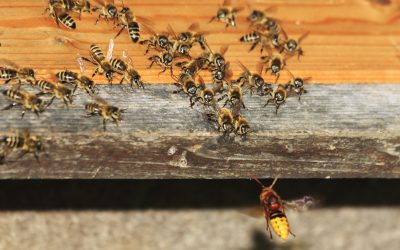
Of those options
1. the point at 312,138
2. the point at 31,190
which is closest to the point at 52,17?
the point at 312,138

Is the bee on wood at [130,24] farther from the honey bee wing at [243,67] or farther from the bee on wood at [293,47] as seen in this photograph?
the bee on wood at [293,47]

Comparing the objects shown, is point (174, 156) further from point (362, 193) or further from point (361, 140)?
point (362, 193)

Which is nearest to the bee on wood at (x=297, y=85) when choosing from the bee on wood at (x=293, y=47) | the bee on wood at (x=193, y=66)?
the bee on wood at (x=293, y=47)

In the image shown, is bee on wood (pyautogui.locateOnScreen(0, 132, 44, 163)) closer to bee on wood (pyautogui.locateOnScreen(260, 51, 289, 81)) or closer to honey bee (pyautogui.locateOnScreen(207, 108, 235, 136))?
honey bee (pyautogui.locateOnScreen(207, 108, 235, 136))

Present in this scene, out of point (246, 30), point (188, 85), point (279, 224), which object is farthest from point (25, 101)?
point (279, 224)

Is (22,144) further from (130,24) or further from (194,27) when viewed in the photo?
(194,27)
